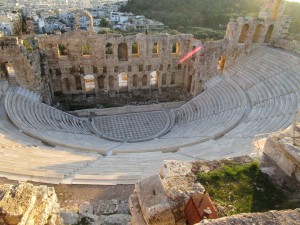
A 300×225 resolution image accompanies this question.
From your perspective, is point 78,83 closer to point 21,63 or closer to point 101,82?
point 101,82

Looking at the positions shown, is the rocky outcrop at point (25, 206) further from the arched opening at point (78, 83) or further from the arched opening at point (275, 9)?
the arched opening at point (275, 9)

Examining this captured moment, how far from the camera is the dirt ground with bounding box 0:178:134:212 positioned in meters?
8.33

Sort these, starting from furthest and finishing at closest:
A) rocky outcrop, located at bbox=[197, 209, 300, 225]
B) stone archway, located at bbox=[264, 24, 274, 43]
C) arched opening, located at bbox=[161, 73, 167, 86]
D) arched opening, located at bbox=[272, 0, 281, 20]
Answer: arched opening, located at bbox=[161, 73, 167, 86], stone archway, located at bbox=[264, 24, 274, 43], arched opening, located at bbox=[272, 0, 281, 20], rocky outcrop, located at bbox=[197, 209, 300, 225]

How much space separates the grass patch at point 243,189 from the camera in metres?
5.26

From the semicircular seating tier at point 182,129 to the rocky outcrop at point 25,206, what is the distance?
3763 mm

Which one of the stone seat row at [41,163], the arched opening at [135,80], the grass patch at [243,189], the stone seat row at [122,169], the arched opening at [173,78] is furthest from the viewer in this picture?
the arched opening at [173,78]

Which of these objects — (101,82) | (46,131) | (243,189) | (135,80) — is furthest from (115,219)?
(135,80)

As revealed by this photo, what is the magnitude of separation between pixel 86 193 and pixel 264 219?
259 inches

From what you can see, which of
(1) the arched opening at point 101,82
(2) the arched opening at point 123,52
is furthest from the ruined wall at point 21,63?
(2) the arched opening at point 123,52

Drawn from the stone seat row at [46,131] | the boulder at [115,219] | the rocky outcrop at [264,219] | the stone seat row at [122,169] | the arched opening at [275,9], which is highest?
the arched opening at [275,9]

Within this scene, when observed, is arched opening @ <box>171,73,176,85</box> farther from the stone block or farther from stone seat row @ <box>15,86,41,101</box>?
the stone block

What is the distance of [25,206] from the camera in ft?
16.3

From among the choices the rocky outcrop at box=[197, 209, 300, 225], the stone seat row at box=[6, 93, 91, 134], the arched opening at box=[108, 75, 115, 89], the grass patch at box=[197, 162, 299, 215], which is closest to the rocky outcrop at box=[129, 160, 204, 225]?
the grass patch at box=[197, 162, 299, 215]

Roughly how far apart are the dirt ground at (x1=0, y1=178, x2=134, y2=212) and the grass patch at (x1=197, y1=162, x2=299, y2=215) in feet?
12.1
